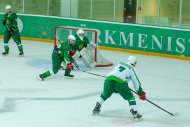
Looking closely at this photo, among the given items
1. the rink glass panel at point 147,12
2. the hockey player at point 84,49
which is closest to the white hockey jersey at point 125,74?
the hockey player at point 84,49

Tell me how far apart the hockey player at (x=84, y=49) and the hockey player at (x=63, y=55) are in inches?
41.1

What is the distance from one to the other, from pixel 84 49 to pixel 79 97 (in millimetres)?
3139

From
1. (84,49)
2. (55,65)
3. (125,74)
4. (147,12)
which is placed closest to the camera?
(125,74)

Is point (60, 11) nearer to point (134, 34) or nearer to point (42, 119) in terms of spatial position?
point (134, 34)

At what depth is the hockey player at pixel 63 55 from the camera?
1051 cm

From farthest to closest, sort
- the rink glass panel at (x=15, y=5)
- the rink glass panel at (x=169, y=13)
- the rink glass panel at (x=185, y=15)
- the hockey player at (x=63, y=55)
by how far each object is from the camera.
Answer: the rink glass panel at (x=15, y=5) < the rink glass panel at (x=169, y=13) < the rink glass panel at (x=185, y=15) < the hockey player at (x=63, y=55)

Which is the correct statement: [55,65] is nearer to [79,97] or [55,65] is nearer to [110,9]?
[79,97]

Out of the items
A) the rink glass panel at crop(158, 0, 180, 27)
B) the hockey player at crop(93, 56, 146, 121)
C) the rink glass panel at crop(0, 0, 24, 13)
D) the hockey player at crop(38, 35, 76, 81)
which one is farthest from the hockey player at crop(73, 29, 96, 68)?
the rink glass panel at crop(0, 0, 24, 13)

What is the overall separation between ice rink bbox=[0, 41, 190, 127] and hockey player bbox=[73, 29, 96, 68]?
30 cm

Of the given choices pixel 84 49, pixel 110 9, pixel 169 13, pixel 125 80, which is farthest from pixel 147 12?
pixel 125 80

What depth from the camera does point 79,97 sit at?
31.4 feet

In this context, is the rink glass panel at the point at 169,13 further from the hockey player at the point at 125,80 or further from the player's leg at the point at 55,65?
the hockey player at the point at 125,80

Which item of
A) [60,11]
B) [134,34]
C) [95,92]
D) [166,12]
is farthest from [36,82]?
[60,11]

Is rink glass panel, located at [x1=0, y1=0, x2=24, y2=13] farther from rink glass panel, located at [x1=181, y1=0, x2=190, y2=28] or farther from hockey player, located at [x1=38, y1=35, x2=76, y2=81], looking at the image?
hockey player, located at [x1=38, y1=35, x2=76, y2=81]
